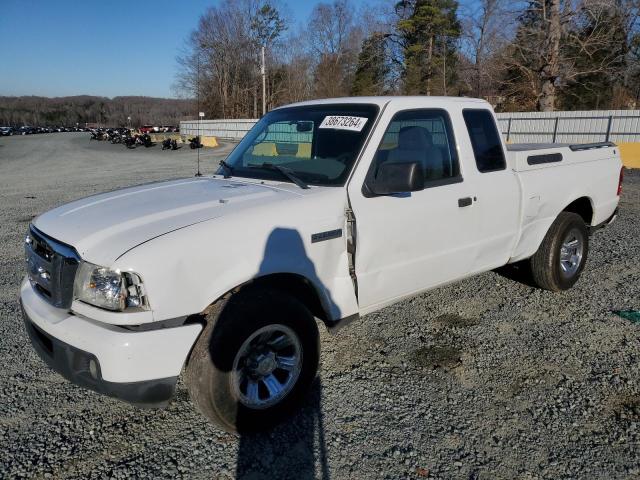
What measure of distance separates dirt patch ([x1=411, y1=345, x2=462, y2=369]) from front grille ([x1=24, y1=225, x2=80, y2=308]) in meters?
2.50

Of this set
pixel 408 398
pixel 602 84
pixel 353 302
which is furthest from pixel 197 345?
pixel 602 84

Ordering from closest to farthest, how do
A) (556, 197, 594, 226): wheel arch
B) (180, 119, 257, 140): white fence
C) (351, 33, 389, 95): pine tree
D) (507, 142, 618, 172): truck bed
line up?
(507, 142, 618, 172): truck bed < (556, 197, 594, 226): wheel arch < (180, 119, 257, 140): white fence < (351, 33, 389, 95): pine tree

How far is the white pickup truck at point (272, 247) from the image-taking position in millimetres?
2424

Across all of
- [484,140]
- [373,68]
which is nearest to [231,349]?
[484,140]

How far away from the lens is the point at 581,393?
330cm

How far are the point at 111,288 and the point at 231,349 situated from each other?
2.27 feet

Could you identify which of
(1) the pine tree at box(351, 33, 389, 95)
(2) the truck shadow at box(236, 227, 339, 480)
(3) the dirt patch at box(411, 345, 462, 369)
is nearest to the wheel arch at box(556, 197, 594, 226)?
(3) the dirt patch at box(411, 345, 462, 369)

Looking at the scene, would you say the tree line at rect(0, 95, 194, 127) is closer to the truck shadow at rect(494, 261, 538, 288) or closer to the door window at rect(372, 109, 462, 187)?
the truck shadow at rect(494, 261, 538, 288)

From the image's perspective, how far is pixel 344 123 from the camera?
3514 mm

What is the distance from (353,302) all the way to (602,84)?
41.0 m

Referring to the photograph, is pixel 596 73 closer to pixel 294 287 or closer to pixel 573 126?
pixel 573 126

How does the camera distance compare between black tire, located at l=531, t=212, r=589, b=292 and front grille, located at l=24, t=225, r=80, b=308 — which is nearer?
front grille, located at l=24, t=225, r=80, b=308

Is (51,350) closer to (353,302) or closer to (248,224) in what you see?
(248,224)

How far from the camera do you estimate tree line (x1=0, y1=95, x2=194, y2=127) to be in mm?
129875
